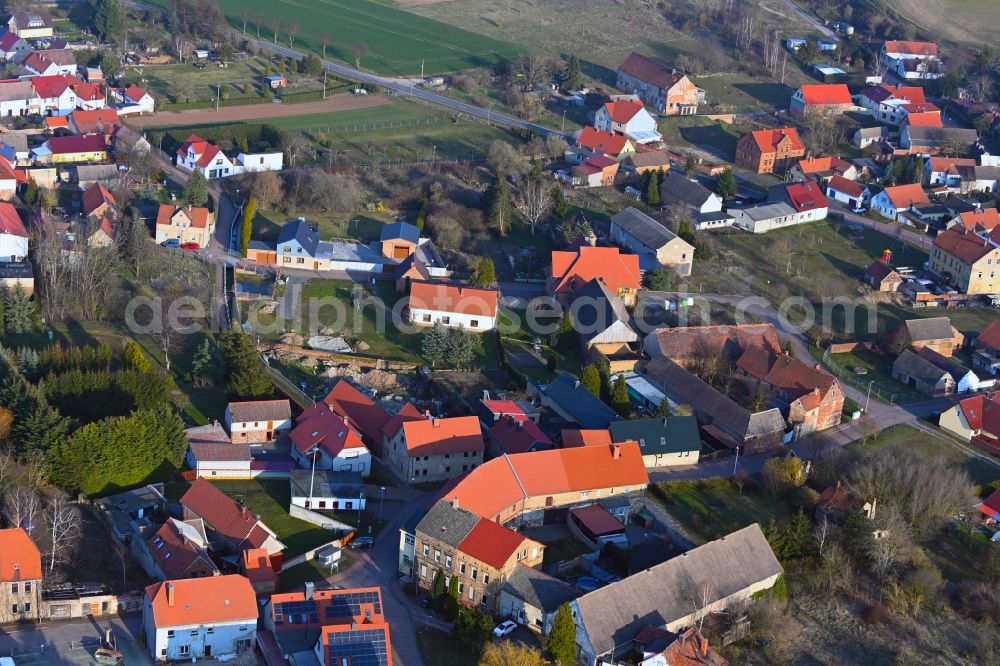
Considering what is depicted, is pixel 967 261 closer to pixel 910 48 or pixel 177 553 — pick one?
pixel 910 48

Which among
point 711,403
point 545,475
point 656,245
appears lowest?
point 711,403

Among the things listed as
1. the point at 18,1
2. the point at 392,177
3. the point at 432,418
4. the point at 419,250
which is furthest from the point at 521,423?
the point at 18,1

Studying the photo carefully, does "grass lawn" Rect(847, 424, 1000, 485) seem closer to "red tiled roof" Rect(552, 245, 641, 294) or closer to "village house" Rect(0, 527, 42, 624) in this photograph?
"red tiled roof" Rect(552, 245, 641, 294)

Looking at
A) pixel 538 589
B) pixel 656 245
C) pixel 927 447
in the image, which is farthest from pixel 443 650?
pixel 656 245

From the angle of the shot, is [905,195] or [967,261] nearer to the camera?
[967,261]

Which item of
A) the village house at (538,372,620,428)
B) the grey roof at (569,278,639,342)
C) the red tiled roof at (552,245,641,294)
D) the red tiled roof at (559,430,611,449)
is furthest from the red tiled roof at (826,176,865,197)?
the red tiled roof at (559,430,611,449)

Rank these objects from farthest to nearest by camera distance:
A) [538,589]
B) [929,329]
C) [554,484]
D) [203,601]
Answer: [929,329] → [554,484] → [538,589] → [203,601]

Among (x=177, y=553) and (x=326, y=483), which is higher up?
(x=177, y=553)

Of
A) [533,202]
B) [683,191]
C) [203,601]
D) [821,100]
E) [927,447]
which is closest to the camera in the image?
[203,601]
